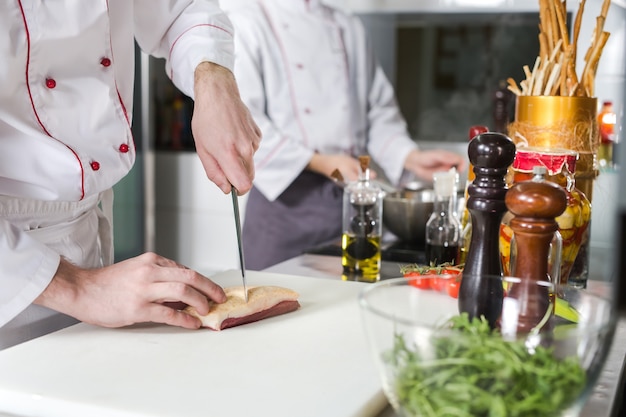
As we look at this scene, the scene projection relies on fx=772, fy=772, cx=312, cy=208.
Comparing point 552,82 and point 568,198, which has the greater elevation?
point 552,82

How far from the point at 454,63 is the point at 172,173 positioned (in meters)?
1.18

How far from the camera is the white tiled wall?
306cm

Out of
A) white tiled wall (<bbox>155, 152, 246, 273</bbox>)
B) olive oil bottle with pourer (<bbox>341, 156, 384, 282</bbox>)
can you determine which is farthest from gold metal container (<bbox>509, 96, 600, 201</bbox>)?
white tiled wall (<bbox>155, 152, 246, 273</bbox>)

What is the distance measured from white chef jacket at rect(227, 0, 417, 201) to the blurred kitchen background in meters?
0.42

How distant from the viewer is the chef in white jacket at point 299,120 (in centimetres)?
214

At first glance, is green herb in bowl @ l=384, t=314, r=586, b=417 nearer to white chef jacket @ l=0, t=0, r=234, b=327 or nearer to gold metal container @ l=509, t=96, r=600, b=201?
white chef jacket @ l=0, t=0, r=234, b=327

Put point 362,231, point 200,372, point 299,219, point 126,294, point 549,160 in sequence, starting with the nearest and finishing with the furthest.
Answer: point 200,372 → point 126,294 → point 549,160 → point 362,231 → point 299,219

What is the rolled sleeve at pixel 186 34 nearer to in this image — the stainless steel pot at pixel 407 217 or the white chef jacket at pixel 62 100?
the white chef jacket at pixel 62 100

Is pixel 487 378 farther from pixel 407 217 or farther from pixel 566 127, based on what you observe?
pixel 407 217

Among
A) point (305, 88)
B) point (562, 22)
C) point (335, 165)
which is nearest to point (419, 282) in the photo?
point (562, 22)

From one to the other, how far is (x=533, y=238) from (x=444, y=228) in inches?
19.5

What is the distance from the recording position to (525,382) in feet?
1.65

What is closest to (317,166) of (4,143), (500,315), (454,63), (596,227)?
(596,227)

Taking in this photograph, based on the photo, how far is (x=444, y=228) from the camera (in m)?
1.20
